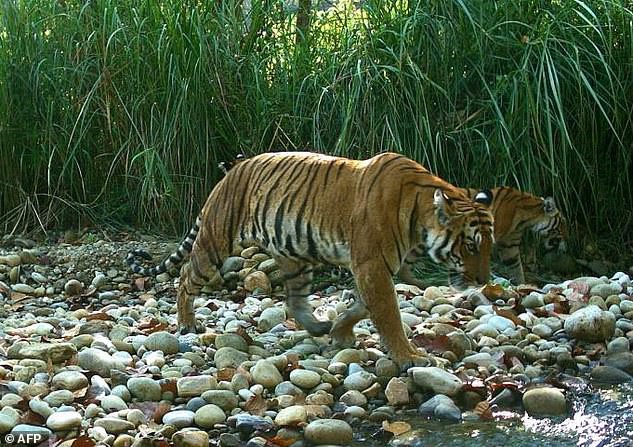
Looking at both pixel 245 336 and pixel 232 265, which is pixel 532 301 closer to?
pixel 245 336

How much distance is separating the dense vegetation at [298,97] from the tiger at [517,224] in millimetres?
150

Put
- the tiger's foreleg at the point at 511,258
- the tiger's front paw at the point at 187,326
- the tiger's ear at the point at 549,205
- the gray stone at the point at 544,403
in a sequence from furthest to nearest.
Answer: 1. the tiger's foreleg at the point at 511,258
2. the tiger's ear at the point at 549,205
3. the tiger's front paw at the point at 187,326
4. the gray stone at the point at 544,403

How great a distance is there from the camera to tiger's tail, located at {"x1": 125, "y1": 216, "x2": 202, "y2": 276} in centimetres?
567

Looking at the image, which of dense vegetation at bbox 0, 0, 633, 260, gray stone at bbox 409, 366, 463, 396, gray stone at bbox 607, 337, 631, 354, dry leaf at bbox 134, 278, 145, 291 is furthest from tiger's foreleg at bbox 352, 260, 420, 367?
dry leaf at bbox 134, 278, 145, 291

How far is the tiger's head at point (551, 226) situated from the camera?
6504 millimetres

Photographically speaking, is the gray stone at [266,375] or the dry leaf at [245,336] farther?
the dry leaf at [245,336]

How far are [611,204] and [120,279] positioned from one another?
3567 millimetres

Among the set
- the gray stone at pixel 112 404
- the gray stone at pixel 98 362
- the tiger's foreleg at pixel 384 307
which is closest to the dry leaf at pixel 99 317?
the gray stone at pixel 98 362

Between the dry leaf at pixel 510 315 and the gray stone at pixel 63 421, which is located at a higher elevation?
the gray stone at pixel 63 421

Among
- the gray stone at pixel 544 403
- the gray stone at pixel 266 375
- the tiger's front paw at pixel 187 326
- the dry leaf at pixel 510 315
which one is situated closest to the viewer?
the gray stone at pixel 544 403

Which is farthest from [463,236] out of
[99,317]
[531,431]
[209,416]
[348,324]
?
[99,317]

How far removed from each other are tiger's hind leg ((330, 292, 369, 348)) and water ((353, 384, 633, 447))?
730mm

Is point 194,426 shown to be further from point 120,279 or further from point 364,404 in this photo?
point 120,279
